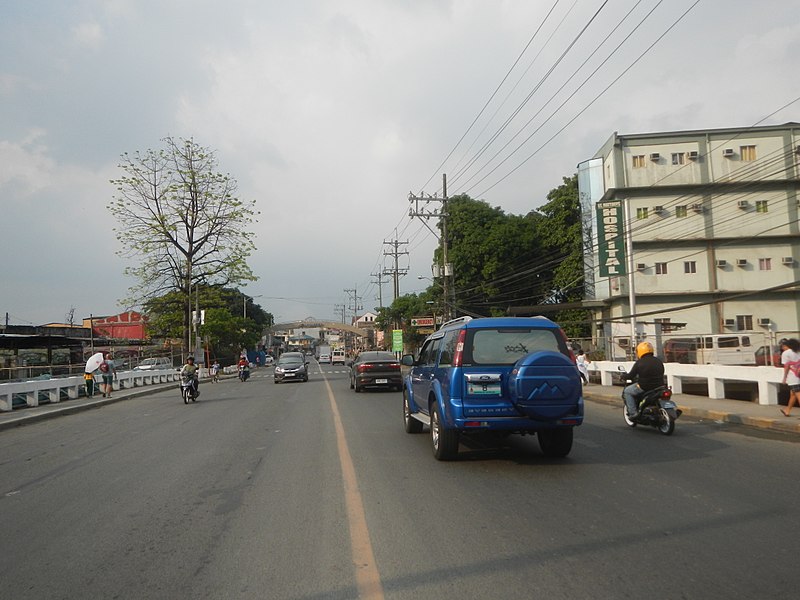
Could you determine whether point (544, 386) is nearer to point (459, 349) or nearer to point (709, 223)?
point (459, 349)

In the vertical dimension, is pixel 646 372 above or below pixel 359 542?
above

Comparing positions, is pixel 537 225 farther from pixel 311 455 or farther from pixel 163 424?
pixel 311 455

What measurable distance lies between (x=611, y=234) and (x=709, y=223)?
28.4ft

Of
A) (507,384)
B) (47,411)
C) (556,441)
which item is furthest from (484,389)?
(47,411)

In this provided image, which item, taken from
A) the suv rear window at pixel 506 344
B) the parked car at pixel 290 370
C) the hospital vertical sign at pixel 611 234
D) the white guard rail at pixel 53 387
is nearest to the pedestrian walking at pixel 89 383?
the white guard rail at pixel 53 387

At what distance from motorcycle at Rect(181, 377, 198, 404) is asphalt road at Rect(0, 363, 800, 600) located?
1025cm

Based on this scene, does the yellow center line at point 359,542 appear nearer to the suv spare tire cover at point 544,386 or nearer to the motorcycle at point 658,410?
the suv spare tire cover at point 544,386

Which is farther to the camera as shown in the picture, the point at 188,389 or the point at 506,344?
the point at 188,389

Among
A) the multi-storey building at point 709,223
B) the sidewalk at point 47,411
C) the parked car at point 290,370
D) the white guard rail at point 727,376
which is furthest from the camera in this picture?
the multi-storey building at point 709,223

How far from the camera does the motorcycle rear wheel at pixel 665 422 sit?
428 inches

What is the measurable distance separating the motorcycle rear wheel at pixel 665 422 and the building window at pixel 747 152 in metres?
35.1

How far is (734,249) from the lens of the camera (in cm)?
3944

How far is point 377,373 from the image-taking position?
23.5m

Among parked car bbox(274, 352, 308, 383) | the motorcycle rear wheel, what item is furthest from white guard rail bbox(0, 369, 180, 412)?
the motorcycle rear wheel
